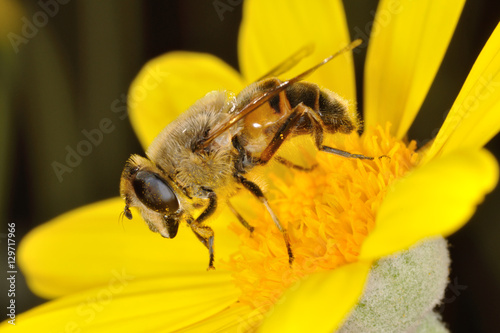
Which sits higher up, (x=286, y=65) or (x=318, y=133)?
(x=286, y=65)

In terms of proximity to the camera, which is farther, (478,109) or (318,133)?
(318,133)

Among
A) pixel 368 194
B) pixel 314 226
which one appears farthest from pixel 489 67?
pixel 314 226

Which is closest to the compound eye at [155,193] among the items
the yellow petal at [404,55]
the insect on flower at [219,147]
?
the insect on flower at [219,147]

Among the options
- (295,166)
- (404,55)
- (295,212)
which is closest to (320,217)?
(295,212)

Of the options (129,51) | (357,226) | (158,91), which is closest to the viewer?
(357,226)

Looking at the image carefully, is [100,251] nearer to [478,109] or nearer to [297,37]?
[297,37]

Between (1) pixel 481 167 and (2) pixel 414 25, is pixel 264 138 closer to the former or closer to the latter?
(2) pixel 414 25
